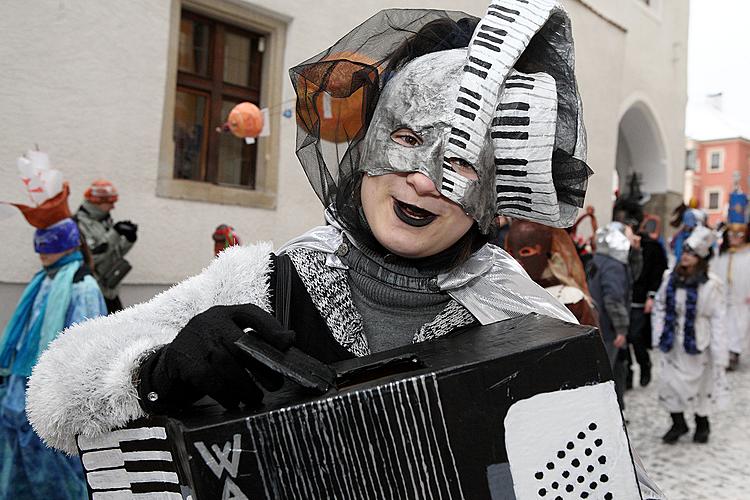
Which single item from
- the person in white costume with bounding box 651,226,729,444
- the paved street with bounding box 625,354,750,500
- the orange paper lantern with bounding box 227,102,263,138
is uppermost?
the orange paper lantern with bounding box 227,102,263,138

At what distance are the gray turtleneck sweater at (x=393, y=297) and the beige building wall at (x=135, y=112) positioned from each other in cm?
444

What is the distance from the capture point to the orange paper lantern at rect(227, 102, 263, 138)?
580 cm

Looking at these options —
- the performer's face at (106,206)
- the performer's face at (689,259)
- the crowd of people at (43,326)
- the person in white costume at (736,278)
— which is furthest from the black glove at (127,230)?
the person in white costume at (736,278)

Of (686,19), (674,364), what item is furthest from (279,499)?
(686,19)

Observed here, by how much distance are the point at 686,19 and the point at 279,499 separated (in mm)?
16364

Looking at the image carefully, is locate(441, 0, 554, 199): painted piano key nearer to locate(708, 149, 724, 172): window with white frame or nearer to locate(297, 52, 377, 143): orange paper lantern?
locate(297, 52, 377, 143): orange paper lantern

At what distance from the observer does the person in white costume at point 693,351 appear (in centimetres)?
575

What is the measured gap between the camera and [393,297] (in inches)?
56.1

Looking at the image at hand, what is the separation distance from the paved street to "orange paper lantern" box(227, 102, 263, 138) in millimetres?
4135

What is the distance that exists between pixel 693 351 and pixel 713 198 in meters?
45.9

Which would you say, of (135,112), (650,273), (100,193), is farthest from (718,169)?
(100,193)

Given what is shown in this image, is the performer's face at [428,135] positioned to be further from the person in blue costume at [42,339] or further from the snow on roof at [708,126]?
the snow on roof at [708,126]

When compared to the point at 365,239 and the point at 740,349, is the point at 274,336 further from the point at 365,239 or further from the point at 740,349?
the point at 740,349

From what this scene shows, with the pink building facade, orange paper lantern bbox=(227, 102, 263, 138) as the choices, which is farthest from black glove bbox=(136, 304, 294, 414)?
the pink building facade
